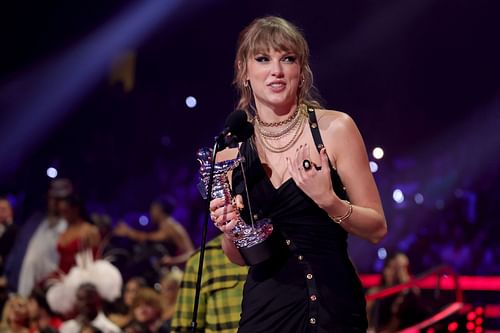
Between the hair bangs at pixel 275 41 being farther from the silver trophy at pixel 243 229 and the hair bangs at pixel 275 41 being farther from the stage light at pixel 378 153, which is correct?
the stage light at pixel 378 153

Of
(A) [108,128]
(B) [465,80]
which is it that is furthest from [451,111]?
(A) [108,128]

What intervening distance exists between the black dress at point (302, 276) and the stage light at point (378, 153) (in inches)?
204

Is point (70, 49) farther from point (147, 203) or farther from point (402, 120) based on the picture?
point (402, 120)

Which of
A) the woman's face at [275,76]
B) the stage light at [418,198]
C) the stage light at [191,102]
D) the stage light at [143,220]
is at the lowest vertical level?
the woman's face at [275,76]

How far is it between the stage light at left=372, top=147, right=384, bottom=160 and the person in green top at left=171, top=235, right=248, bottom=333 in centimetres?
424

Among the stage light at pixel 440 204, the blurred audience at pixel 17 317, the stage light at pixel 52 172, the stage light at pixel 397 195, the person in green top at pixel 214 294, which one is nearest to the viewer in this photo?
the person in green top at pixel 214 294

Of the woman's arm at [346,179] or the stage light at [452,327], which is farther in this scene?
the stage light at [452,327]

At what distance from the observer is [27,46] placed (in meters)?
9.27

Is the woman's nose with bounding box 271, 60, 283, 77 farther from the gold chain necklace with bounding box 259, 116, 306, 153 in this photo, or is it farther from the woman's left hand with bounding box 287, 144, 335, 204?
the woman's left hand with bounding box 287, 144, 335, 204

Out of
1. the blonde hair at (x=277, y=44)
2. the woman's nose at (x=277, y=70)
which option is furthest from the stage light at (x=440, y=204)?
the woman's nose at (x=277, y=70)

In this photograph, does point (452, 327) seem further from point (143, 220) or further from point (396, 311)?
point (143, 220)

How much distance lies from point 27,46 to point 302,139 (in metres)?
7.39

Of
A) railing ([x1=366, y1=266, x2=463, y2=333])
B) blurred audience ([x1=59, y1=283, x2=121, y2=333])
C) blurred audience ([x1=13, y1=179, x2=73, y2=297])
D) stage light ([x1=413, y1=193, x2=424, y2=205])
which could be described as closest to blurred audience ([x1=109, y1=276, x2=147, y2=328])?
blurred audience ([x1=59, y1=283, x2=121, y2=333])

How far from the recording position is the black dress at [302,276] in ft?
7.38
